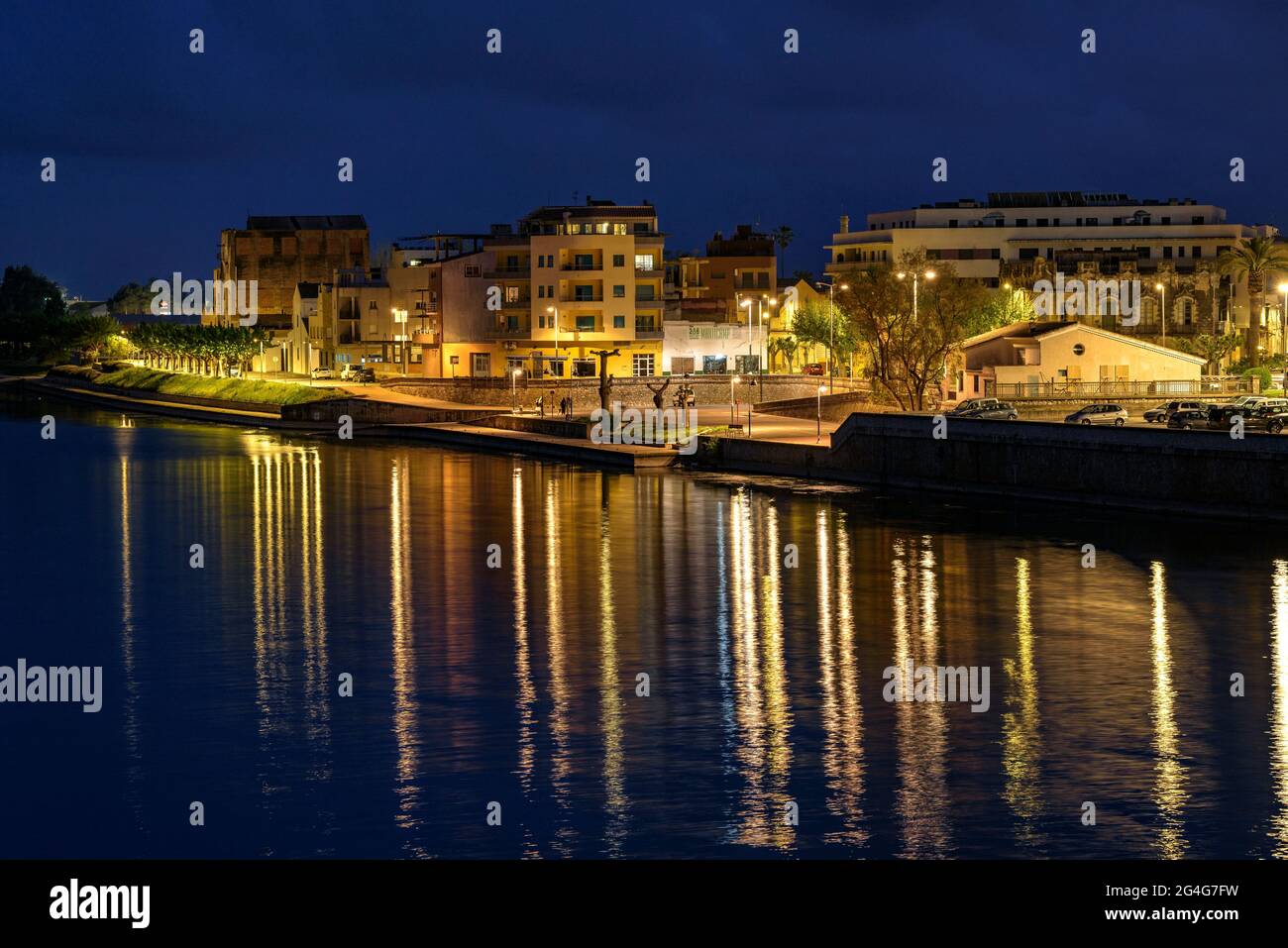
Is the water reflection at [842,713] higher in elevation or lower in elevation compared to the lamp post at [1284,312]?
lower

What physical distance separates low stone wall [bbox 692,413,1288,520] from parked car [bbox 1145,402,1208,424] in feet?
55.3

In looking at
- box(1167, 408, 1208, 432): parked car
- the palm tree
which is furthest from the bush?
box(1167, 408, 1208, 432): parked car

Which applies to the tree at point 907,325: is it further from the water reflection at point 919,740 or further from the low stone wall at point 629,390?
the water reflection at point 919,740

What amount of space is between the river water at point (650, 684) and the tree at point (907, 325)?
36064 mm

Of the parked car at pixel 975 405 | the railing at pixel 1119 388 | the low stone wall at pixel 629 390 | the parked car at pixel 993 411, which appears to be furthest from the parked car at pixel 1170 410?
the low stone wall at pixel 629 390

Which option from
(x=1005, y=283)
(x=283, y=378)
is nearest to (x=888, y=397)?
(x=1005, y=283)

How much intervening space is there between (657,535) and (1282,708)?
30.1 metres

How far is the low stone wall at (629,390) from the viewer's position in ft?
387

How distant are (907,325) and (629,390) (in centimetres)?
2322

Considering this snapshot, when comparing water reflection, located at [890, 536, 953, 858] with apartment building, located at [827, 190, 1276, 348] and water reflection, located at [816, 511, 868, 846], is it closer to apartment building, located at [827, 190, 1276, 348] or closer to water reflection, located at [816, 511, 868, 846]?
water reflection, located at [816, 511, 868, 846]

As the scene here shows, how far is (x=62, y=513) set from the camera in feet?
230

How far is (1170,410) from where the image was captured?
274 ft

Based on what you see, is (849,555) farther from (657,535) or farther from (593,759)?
(593,759)

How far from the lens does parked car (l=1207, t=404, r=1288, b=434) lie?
7594 centimetres
